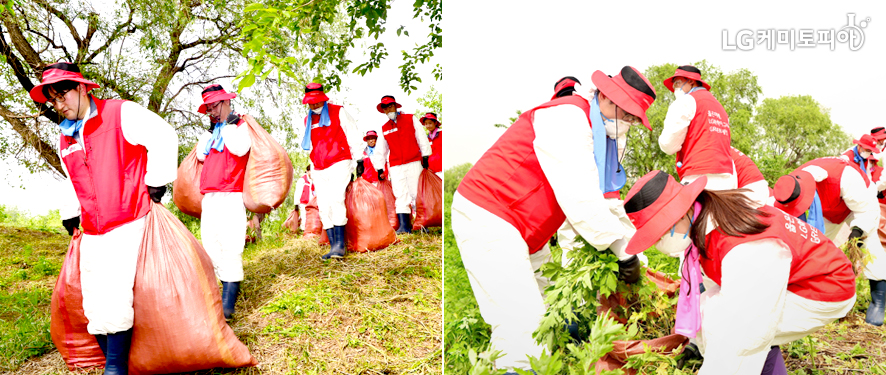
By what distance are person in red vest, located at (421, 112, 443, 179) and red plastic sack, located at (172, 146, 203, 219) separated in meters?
2.45

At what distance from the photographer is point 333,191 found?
14.6 feet

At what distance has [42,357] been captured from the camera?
9.48 feet

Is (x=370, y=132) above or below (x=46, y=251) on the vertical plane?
above

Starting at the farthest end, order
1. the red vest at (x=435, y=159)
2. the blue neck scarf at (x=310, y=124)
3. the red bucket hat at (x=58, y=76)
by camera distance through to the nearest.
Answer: the red vest at (x=435, y=159)
the blue neck scarf at (x=310, y=124)
the red bucket hat at (x=58, y=76)

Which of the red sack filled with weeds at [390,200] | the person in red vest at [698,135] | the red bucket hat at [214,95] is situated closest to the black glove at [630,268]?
the person in red vest at [698,135]

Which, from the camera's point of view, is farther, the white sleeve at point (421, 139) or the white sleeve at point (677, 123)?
the white sleeve at point (421, 139)

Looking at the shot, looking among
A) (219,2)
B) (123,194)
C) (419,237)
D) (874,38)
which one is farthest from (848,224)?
(219,2)

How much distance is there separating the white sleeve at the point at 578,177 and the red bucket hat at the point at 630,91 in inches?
4.4

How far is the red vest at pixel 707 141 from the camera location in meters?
1.60

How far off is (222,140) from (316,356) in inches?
57.8

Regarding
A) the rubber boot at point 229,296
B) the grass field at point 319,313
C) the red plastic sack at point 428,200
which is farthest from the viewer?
the red plastic sack at point 428,200

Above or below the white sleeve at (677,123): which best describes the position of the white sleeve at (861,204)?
below

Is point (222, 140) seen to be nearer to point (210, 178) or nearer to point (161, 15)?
point (210, 178)

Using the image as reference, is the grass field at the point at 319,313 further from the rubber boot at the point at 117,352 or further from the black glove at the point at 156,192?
the black glove at the point at 156,192
